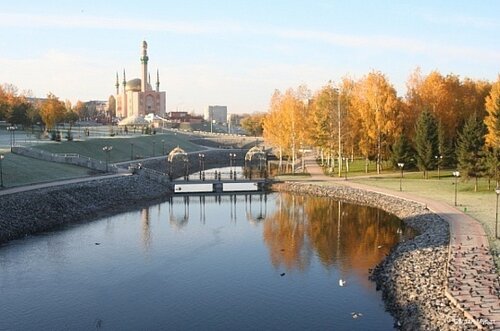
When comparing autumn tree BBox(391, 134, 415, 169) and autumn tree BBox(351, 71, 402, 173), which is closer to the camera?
autumn tree BBox(391, 134, 415, 169)

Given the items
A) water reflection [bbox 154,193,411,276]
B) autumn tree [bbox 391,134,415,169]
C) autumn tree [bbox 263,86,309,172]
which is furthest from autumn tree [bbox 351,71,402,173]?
water reflection [bbox 154,193,411,276]

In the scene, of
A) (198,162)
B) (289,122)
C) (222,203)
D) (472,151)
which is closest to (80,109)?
(198,162)

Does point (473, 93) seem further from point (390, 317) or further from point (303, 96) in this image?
point (390, 317)

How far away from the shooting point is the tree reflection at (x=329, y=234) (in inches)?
1213

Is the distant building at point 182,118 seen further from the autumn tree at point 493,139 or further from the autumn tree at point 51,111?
the autumn tree at point 493,139

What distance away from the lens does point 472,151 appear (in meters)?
48.9

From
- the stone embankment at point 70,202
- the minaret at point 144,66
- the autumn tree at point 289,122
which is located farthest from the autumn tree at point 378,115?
the minaret at point 144,66

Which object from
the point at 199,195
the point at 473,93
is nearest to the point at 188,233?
the point at 199,195

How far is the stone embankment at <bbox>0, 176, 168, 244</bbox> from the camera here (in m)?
36.9

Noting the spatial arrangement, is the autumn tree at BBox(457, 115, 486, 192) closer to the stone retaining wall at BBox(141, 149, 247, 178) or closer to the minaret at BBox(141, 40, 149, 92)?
the stone retaining wall at BBox(141, 149, 247, 178)

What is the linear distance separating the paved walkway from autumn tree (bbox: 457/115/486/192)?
38.2 ft

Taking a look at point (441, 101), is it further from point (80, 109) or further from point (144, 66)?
point (80, 109)

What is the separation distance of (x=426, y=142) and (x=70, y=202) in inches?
1393

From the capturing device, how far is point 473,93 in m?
72.2
